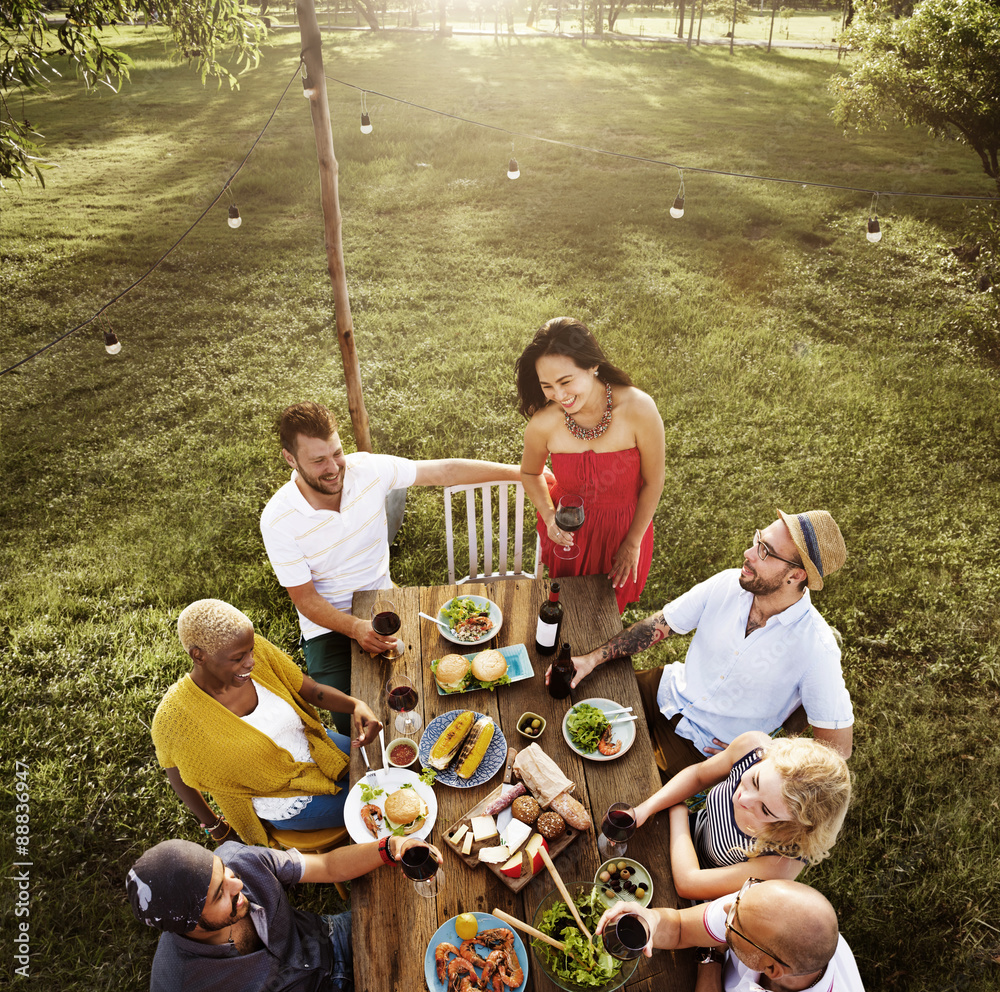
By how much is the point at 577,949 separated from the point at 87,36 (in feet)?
22.2

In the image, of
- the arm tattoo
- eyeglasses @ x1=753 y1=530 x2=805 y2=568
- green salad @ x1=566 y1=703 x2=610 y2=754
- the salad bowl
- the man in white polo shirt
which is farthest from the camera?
the man in white polo shirt

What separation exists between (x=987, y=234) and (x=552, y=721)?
388 inches

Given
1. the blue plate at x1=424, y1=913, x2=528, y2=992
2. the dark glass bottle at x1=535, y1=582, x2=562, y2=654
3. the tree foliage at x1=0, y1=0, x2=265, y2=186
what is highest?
the tree foliage at x1=0, y1=0, x2=265, y2=186

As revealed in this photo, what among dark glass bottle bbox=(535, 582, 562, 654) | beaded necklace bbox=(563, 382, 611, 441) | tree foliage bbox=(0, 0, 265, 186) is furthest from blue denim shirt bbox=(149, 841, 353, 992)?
tree foliage bbox=(0, 0, 265, 186)

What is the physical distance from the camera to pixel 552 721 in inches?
105

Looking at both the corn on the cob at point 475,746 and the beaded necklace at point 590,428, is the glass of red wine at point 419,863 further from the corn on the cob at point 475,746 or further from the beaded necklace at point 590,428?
the beaded necklace at point 590,428

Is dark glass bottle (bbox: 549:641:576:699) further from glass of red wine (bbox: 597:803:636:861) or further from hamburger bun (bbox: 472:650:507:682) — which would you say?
glass of red wine (bbox: 597:803:636:861)

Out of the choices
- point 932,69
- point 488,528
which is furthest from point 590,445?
point 932,69

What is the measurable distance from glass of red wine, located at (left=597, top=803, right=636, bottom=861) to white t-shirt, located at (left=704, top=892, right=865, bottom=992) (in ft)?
1.04

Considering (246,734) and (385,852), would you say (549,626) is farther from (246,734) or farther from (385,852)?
(246,734)

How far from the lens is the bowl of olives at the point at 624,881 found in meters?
2.18

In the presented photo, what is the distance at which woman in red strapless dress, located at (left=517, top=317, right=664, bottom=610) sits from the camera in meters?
3.36

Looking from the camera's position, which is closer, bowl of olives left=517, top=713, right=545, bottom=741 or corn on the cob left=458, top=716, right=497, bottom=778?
corn on the cob left=458, top=716, right=497, bottom=778

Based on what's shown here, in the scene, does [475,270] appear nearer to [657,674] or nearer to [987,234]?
[987,234]
